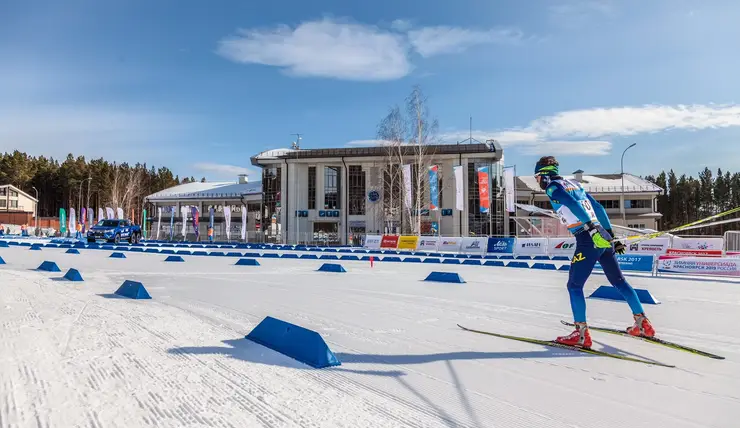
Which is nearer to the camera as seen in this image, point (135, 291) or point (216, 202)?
point (135, 291)

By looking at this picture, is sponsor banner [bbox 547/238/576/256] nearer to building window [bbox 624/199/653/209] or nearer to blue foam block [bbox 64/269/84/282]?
blue foam block [bbox 64/269/84/282]

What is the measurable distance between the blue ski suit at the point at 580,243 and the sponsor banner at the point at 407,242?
1008 inches

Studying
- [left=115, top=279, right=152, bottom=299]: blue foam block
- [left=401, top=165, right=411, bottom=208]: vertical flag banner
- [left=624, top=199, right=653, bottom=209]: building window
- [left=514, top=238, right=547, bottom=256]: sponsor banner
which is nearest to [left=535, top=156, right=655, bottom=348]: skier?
[left=115, top=279, right=152, bottom=299]: blue foam block

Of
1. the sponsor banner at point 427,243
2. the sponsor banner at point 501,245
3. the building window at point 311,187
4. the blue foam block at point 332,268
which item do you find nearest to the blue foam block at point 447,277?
the blue foam block at point 332,268

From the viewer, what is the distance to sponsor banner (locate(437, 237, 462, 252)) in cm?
2841

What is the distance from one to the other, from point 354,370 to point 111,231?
3234 cm

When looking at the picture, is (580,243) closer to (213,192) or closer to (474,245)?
(474,245)

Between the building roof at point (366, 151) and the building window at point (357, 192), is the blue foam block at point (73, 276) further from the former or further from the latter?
the building window at point (357, 192)

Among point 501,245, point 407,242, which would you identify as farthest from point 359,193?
point 501,245

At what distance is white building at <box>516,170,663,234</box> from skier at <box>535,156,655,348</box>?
58.6 meters

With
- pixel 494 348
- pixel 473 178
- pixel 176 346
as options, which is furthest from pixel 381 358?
pixel 473 178

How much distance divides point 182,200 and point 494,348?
66.8 m

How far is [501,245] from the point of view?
86.6 ft

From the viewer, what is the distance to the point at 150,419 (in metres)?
2.69
